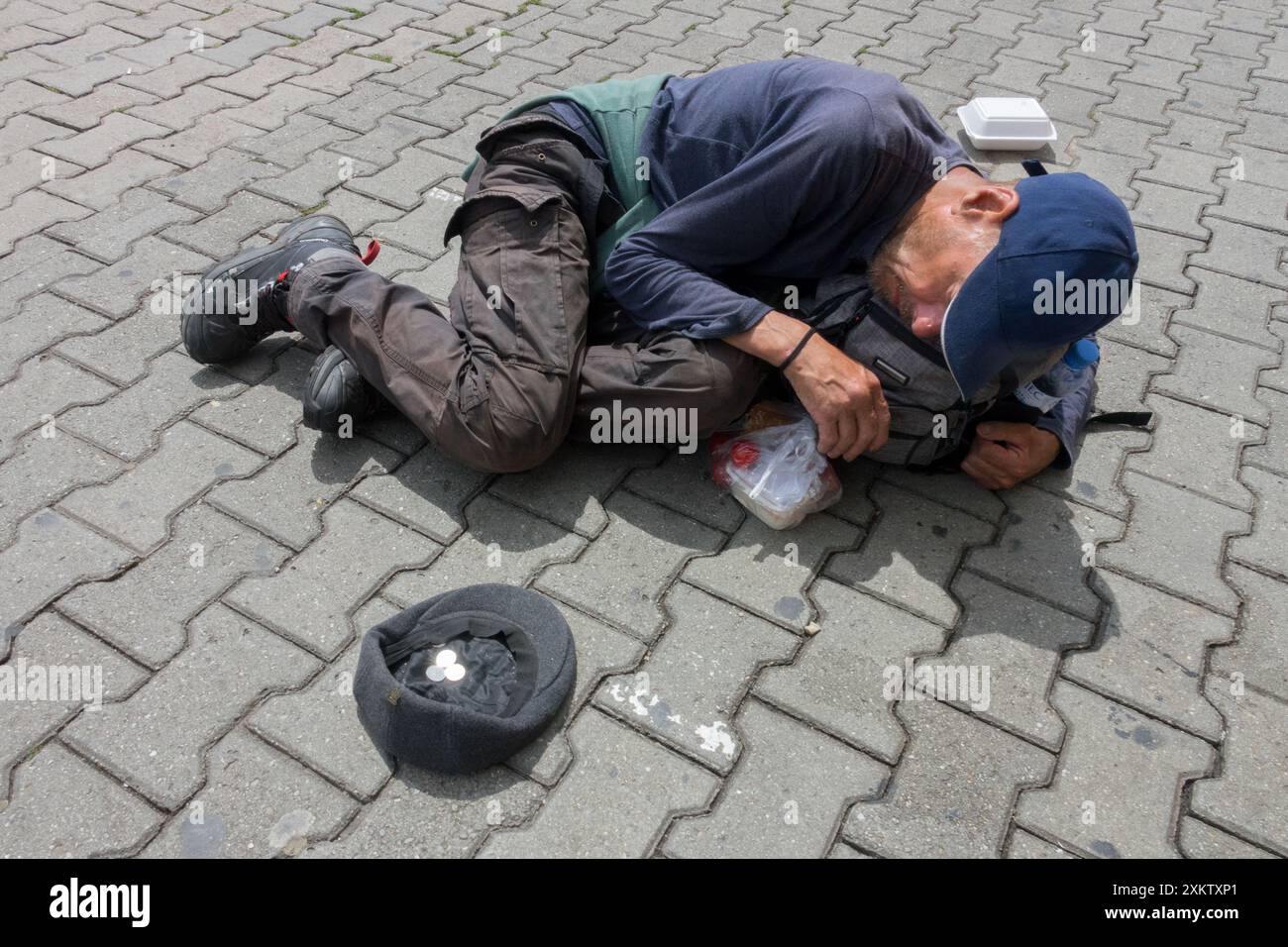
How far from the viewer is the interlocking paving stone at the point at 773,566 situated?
2342mm

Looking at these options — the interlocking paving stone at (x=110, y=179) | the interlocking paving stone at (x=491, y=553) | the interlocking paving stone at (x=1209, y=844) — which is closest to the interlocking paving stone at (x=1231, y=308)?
the interlocking paving stone at (x=1209, y=844)

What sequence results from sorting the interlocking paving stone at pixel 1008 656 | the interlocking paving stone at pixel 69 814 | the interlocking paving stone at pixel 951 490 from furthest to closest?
the interlocking paving stone at pixel 951 490 → the interlocking paving stone at pixel 1008 656 → the interlocking paving stone at pixel 69 814

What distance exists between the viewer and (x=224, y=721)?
6.64 feet

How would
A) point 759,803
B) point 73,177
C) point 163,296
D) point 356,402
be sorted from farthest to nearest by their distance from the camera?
point 73,177 → point 163,296 → point 356,402 → point 759,803

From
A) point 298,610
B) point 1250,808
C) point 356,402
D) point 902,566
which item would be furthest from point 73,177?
point 1250,808

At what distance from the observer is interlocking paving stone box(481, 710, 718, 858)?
1.88 m

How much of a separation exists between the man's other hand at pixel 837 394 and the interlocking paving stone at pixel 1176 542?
2.34ft

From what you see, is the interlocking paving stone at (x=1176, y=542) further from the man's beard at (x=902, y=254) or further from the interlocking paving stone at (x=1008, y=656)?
the man's beard at (x=902, y=254)

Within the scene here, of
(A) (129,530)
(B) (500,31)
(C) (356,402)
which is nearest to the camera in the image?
(A) (129,530)

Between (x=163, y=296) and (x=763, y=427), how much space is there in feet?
6.35

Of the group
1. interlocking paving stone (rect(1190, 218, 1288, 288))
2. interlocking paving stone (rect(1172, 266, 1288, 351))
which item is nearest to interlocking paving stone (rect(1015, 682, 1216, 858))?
interlocking paving stone (rect(1172, 266, 1288, 351))

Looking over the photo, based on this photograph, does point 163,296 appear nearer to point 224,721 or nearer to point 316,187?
point 316,187

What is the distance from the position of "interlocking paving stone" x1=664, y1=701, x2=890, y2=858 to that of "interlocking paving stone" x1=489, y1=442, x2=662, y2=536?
69 cm

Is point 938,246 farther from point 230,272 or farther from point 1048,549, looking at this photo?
point 230,272
